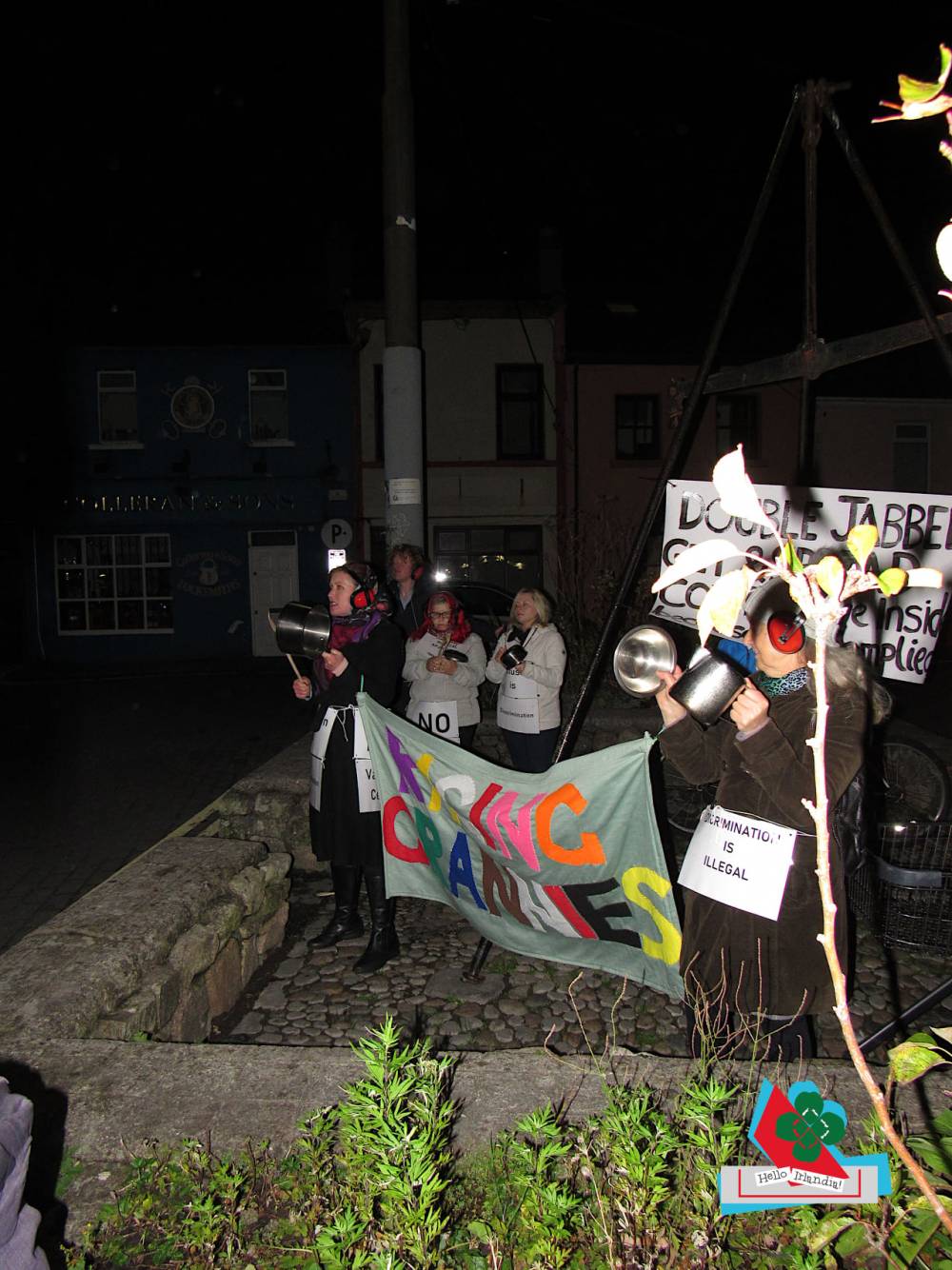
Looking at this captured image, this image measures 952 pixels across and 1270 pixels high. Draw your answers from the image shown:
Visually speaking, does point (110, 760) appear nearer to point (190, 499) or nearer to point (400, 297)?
point (400, 297)

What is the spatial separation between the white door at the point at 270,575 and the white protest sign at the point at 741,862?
17806mm

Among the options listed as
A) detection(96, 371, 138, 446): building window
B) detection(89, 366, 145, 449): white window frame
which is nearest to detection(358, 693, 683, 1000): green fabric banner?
detection(89, 366, 145, 449): white window frame

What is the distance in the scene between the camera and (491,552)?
2027cm

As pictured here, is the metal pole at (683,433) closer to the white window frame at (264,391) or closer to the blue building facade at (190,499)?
the blue building facade at (190,499)

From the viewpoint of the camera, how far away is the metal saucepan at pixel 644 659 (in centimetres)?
280

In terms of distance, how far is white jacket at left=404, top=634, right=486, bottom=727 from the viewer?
536cm

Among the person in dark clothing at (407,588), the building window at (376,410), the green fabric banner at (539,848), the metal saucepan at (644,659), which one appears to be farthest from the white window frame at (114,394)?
the metal saucepan at (644,659)

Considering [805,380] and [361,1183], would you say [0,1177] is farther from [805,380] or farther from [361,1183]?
[805,380]

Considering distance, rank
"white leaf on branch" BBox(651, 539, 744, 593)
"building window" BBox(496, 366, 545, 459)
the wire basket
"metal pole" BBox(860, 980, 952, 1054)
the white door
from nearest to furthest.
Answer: "white leaf on branch" BBox(651, 539, 744, 593) → "metal pole" BBox(860, 980, 952, 1054) → the wire basket → the white door → "building window" BBox(496, 366, 545, 459)

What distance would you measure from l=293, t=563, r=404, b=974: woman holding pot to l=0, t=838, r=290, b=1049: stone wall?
422 mm

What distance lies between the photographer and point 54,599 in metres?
Answer: 19.6

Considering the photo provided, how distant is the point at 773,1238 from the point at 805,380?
10.9ft

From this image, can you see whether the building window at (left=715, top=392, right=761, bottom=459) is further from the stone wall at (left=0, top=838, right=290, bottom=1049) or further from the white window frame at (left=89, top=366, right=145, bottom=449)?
the stone wall at (left=0, top=838, right=290, bottom=1049)

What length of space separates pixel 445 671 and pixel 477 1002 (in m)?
2.00
